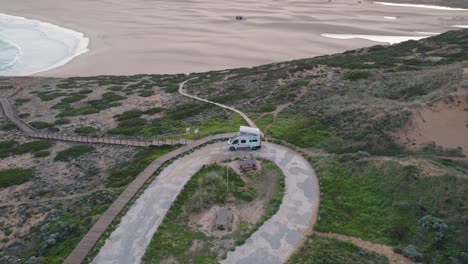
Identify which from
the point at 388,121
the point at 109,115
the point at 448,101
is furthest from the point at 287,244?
the point at 109,115

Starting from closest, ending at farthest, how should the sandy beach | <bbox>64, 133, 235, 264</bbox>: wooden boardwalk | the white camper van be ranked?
<bbox>64, 133, 235, 264</bbox>: wooden boardwalk → the white camper van → the sandy beach

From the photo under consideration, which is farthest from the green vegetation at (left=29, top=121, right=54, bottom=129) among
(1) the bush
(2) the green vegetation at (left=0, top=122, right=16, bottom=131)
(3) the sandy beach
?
(3) the sandy beach

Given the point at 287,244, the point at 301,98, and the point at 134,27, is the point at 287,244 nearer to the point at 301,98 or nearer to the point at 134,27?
the point at 301,98

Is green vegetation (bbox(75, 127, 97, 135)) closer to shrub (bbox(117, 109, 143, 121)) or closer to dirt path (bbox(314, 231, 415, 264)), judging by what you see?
shrub (bbox(117, 109, 143, 121))

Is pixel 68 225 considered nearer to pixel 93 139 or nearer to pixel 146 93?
pixel 93 139

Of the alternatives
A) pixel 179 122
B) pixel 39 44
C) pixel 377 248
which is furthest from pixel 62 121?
pixel 39 44

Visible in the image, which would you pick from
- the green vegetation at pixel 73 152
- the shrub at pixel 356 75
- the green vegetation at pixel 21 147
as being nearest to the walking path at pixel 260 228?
the green vegetation at pixel 73 152
